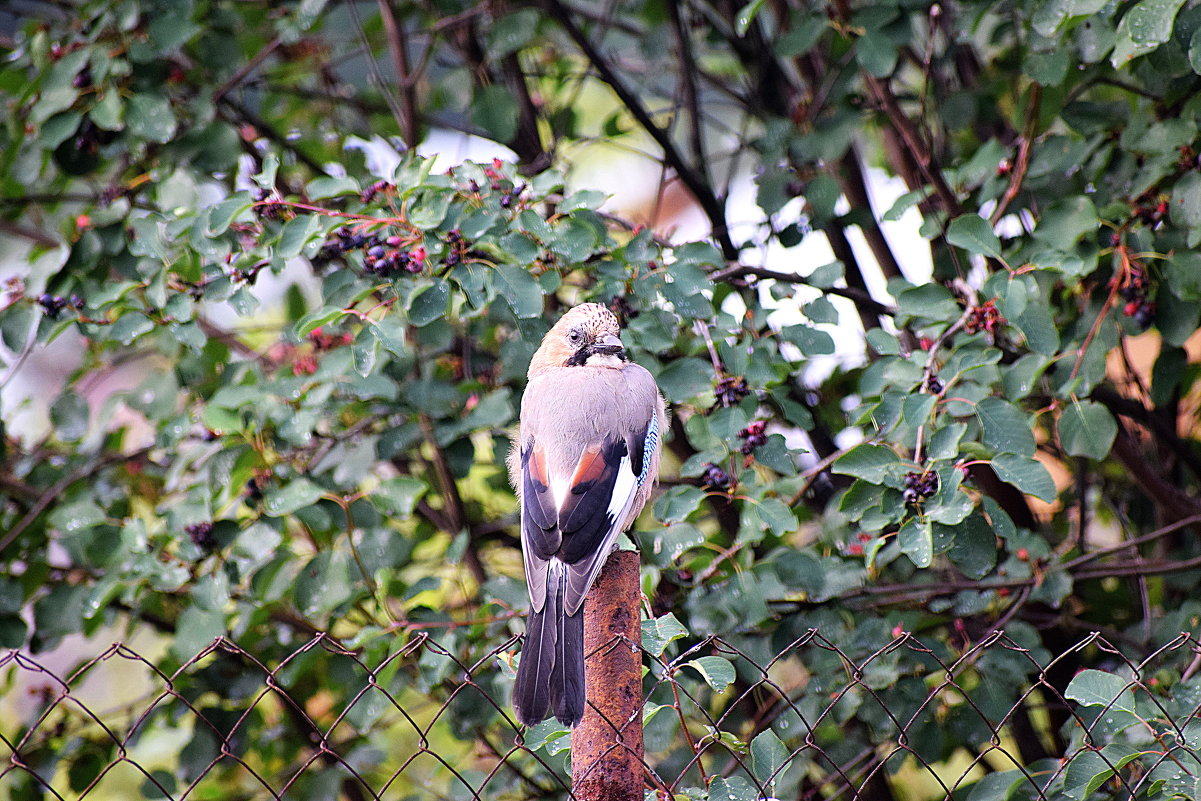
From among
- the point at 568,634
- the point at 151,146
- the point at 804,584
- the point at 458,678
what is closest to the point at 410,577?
the point at 458,678

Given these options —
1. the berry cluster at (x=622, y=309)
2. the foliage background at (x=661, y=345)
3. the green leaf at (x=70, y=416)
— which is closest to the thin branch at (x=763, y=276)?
the foliage background at (x=661, y=345)

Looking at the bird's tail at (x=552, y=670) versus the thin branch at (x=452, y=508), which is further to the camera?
the thin branch at (x=452, y=508)

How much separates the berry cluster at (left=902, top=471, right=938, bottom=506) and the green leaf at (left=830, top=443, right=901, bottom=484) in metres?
0.06

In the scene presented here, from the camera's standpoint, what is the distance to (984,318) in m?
3.17

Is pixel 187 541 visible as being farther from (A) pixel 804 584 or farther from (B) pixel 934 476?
(B) pixel 934 476

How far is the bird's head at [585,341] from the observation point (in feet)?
10.7

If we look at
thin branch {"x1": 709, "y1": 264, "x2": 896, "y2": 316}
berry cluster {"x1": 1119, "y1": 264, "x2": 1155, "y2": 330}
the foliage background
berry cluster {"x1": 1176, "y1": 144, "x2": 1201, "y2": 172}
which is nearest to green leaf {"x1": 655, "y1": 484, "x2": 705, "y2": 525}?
the foliage background

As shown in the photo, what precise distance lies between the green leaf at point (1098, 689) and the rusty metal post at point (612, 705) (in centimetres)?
98

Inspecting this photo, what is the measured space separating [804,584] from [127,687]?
17.3ft

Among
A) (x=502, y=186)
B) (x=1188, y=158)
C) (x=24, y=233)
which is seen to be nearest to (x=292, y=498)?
(x=502, y=186)

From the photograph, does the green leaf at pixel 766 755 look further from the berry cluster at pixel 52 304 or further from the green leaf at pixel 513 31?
the green leaf at pixel 513 31

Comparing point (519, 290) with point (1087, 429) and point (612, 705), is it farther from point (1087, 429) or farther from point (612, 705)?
point (1087, 429)

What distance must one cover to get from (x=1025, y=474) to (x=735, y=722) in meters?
1.69

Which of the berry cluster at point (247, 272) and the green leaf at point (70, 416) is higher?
the green leaf at point (70, 416)
